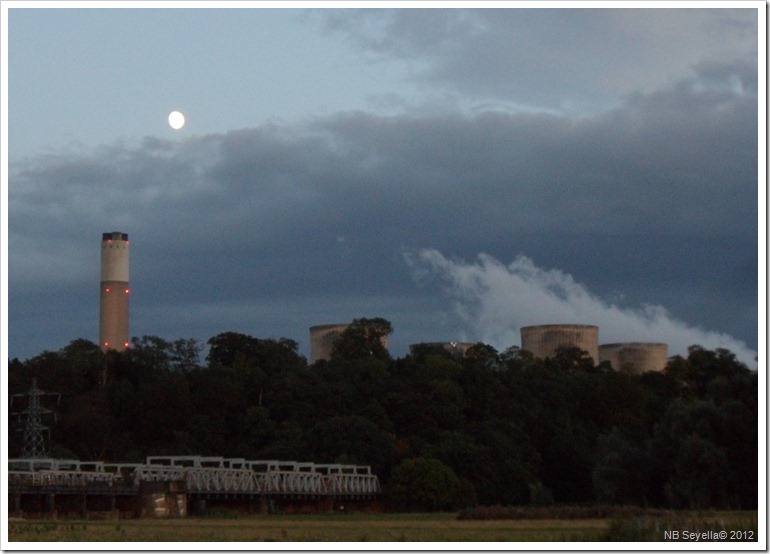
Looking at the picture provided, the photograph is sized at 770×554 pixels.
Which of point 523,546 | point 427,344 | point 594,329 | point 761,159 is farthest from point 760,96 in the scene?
point 594,329

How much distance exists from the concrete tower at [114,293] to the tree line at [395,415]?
555 inches

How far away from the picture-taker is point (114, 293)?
121m

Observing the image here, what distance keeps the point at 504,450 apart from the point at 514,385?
548 inches

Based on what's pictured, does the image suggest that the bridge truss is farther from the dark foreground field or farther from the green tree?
the dark foreground field

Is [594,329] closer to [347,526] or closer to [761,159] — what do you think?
[347,526]

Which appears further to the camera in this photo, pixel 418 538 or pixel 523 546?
pixel 418 538

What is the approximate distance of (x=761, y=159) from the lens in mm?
27047


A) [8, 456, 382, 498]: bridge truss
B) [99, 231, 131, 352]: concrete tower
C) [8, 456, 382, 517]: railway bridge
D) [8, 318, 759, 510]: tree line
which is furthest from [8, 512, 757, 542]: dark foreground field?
[99, 231, 131, 352]: concrete tower

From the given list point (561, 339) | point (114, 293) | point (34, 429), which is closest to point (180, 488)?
point (34, 429)

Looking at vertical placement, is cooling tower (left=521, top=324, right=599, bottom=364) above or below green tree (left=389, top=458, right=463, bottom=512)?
above

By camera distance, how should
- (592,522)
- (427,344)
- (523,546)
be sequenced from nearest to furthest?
(523,546) → (592,522) → (427,344)

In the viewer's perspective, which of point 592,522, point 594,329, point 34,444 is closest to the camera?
point 592,522

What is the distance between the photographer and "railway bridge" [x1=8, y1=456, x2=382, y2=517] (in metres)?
62.9

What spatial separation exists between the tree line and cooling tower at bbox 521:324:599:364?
71.3 feet
